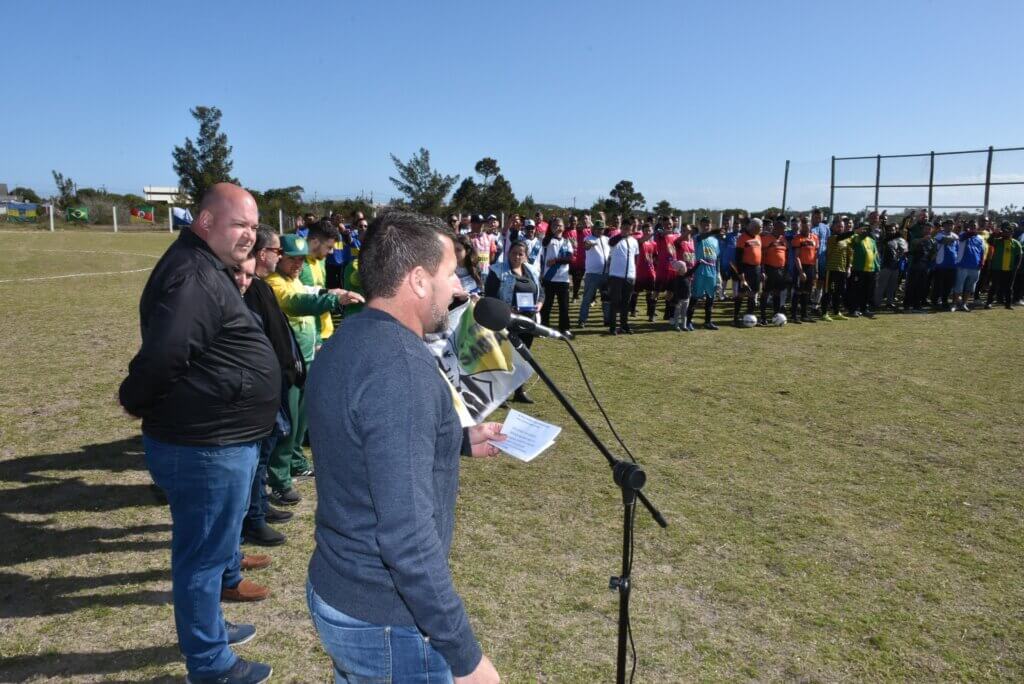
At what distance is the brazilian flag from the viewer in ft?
144

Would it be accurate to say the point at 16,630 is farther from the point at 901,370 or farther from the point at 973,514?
the point at 901,370

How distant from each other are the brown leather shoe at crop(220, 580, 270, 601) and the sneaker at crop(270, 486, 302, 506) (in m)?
1.32

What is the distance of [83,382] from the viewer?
8.12 meters

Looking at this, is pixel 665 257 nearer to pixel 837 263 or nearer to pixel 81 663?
pixel 837 263

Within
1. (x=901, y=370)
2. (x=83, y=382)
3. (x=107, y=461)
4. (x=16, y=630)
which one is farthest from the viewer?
(x=901, y=370)

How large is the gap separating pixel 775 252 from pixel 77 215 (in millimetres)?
45933

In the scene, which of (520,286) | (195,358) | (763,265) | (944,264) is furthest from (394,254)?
(944,264)

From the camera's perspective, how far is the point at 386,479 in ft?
5.08

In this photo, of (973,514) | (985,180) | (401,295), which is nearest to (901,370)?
(973,514)

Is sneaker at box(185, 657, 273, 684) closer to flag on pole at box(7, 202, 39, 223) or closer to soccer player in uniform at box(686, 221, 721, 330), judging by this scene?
soccer player in uniform at box(686, 221, 721, 330)

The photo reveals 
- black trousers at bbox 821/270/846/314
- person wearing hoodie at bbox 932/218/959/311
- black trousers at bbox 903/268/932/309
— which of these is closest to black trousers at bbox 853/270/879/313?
black trousers at bbox 821/270/846/314

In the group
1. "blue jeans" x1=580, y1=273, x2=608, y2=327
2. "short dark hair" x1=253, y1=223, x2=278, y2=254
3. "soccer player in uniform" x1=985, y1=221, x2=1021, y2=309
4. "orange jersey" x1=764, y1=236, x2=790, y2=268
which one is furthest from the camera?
"soccer player in uniform" x1=985, y1=221, x2=1021, y2=309

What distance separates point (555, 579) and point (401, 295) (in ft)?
9.64

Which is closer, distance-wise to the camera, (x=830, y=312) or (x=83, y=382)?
(x=83, y=382)
